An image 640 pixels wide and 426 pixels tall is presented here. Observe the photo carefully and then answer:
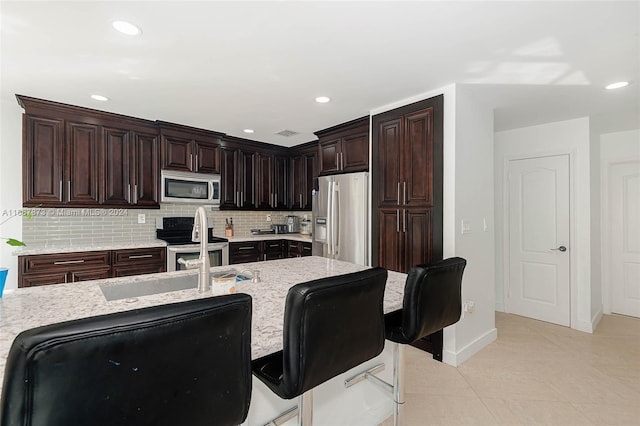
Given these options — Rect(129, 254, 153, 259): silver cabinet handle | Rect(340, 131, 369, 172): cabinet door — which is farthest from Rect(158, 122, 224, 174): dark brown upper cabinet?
Rect(340, 131, 369, 172): cabinet door

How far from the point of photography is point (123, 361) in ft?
2.18

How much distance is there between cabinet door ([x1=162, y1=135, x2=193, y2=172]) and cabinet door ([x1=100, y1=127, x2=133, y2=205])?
14.9 inches

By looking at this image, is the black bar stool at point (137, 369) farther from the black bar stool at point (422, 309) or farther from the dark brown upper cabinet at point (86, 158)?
the dark brown upper cabinet at point (86, 158)

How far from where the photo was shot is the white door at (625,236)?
12.4 ft

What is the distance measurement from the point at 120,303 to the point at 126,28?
5.19 ft

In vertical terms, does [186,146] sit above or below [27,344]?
above

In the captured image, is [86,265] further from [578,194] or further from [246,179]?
[578,194]

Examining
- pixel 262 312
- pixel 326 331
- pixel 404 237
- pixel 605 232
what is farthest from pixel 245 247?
pixel 605 232

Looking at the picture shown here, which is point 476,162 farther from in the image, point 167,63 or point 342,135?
point 167,63

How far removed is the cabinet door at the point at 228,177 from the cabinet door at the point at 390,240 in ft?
7.37

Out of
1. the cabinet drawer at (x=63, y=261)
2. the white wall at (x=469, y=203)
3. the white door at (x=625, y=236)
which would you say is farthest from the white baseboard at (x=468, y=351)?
the cabinet drawer at (x=63, y=261)

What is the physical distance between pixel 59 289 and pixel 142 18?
4.94 feet

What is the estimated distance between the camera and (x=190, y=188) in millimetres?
3961

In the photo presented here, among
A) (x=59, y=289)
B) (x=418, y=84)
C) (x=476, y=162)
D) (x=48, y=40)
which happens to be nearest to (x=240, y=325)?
(x=59, y=289)
